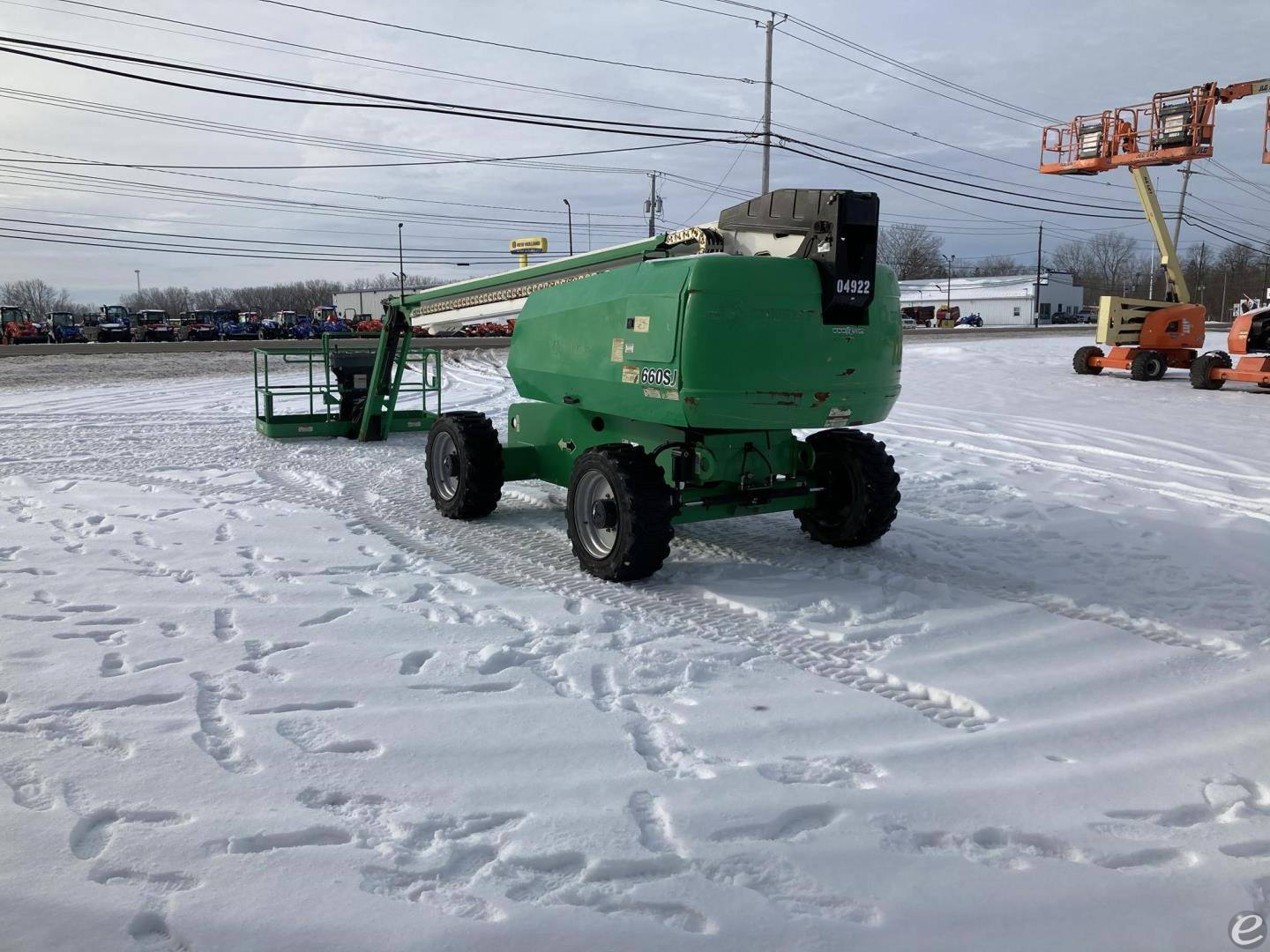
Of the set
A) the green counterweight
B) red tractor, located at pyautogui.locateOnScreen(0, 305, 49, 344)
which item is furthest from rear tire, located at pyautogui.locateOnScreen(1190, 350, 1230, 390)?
red tractor, located at pyautogui.locateOnScreen(0, 305, 49, 344)

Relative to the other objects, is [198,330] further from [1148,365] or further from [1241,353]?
[1241,353]

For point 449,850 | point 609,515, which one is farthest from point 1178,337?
point 449,850

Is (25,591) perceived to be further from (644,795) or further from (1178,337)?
(1178,337)

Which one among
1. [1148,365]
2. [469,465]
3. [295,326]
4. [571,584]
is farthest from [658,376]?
[295,326]

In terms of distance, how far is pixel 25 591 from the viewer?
589 centimetres

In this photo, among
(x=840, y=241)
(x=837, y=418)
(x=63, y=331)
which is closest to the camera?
(x=840, y=241)

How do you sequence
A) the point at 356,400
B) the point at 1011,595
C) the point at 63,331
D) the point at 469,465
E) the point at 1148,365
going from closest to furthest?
the point at 1011,595, the point at 469,465, the point at 356,400, the point at 1148,365, the point at 63,331

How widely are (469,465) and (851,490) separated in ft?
10.2

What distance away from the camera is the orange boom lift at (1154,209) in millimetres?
20234

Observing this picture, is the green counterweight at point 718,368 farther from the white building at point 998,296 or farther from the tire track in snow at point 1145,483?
the white building at point 998,296

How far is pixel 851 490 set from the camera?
23.1ft

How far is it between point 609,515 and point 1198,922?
13.5 ft

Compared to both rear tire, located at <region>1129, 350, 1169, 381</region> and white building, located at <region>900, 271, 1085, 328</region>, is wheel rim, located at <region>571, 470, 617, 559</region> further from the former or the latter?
white building, located at <region>900, 271, 1085, 328</region>

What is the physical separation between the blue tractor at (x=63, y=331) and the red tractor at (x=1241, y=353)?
44727mm
